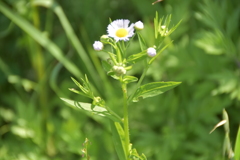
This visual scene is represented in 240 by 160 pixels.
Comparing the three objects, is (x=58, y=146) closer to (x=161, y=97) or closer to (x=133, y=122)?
(x=133, y=122)

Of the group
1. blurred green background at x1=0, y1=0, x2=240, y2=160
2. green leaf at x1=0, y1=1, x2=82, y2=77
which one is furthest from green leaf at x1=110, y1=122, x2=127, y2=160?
green leaf at x1=0, y1=1, x2=82, y2=77

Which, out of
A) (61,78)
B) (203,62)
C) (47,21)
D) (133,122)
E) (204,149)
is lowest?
(204,149)

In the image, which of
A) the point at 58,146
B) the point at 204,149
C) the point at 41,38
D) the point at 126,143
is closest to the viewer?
the point at 126,143

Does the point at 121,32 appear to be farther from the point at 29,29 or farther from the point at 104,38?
the point at 29,29

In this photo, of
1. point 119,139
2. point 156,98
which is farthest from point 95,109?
point 156,98

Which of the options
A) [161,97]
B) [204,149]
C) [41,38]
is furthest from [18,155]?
[204,149]

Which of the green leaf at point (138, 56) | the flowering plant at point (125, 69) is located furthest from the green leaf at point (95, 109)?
the green leaf at point (138, 56)

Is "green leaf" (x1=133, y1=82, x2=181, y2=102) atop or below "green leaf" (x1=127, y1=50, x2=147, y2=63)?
below

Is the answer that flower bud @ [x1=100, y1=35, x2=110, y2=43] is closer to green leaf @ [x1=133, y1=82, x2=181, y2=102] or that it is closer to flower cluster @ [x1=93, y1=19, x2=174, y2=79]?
flower cluster @ [x1=93, y1=19, x2=174, y2=79]

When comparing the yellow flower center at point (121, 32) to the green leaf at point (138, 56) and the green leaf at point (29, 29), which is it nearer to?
the green leaf at point (138, 56)
